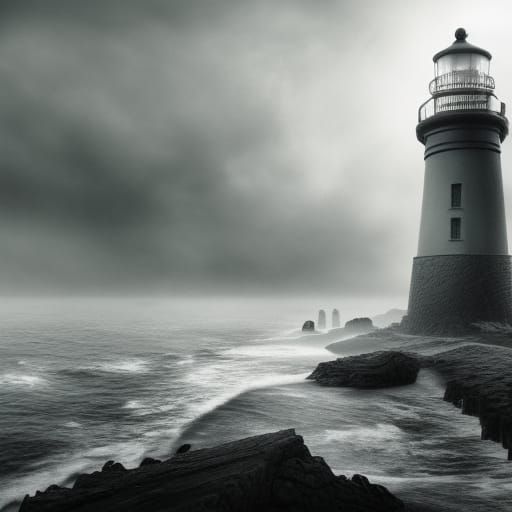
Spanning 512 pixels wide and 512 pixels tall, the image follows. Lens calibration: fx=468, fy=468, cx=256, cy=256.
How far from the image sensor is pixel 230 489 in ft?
20.6

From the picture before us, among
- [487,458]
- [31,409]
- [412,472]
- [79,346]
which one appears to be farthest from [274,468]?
[79,346]

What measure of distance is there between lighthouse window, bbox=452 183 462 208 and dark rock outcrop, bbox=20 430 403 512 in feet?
66.7

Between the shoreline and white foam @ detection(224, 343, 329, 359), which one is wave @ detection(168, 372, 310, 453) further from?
white foam @ detection(224, 343, 329, 359)

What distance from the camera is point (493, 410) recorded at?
1180 cm

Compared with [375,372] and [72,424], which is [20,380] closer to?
[72,424]

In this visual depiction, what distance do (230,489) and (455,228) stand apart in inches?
863


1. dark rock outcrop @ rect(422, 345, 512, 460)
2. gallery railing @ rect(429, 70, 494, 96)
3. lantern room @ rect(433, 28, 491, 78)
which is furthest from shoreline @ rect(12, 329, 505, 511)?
Result: lantern room @ rect(433, 28, 491, 78)

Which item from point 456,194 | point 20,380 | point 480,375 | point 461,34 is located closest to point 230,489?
point 480,375

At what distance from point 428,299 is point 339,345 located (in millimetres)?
8682

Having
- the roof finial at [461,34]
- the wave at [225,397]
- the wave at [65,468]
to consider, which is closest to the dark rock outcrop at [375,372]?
the wave at [225,397]

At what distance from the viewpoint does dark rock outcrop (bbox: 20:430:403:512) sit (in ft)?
20.8

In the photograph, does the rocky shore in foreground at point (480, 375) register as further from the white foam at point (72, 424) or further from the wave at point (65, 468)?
the white foam at point (72, 424)

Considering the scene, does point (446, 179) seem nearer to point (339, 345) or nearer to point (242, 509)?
point (339, 345)

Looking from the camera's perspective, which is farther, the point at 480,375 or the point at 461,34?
the point at 461,34
